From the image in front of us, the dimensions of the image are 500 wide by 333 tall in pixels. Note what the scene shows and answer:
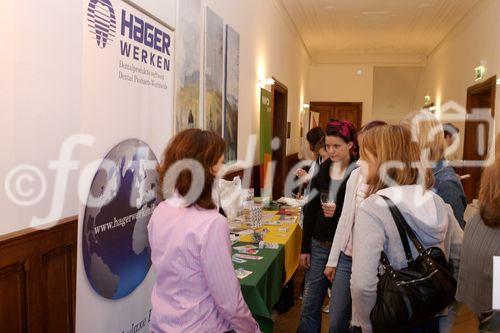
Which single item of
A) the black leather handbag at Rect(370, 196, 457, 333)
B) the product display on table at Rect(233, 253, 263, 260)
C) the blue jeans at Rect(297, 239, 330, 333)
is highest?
Result: the black leather handbag at Rect(370, 196, 457, 333)

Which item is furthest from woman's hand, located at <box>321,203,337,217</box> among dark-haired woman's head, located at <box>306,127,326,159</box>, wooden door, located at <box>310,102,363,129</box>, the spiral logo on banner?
wooden door, located at <box>310,102,363,129</box>

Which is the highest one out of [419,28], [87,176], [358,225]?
[419,28]

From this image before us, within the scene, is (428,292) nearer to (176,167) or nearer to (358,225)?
(358,225)

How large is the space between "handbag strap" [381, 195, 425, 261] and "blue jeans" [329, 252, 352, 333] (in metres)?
0.63

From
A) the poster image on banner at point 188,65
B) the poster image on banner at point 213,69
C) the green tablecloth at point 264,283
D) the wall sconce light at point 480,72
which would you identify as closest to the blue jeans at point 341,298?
the green tablecloth at point 264,283

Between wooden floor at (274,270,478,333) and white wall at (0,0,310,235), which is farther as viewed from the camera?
wooden floor at (274,270,478,333)

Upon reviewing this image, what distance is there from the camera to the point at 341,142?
266cm

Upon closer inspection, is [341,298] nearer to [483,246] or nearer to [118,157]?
[483,246]

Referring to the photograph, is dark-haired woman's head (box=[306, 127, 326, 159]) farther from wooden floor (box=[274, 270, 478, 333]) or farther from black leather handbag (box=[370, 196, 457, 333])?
black leather handbag (box=[370, 196, 457, 333])

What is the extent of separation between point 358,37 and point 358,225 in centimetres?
878

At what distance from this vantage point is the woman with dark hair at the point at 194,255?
4.74 feet

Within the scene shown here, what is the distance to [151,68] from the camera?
2092 mm

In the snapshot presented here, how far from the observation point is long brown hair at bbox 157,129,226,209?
150cm

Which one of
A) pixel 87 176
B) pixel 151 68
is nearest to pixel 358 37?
pixel 151 68
